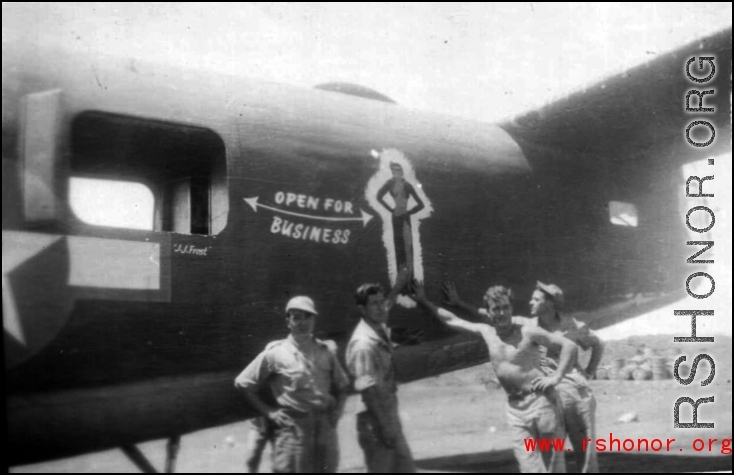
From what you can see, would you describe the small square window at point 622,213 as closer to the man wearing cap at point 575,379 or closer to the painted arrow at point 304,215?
the man wearing cap at point 575,379

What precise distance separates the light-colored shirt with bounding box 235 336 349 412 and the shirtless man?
3.91 feet

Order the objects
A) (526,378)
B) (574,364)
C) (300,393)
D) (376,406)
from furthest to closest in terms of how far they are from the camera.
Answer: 1. (574,364)
2. (526,378)
3. (376,406)
4. (300,393)

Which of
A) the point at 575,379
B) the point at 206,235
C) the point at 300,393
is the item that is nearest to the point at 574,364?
the point at 575,379

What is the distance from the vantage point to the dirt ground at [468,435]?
4.49 metres

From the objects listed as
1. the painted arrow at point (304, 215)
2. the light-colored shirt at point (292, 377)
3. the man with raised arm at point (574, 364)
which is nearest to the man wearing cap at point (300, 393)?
the light-colored shirt at point (292, 377)

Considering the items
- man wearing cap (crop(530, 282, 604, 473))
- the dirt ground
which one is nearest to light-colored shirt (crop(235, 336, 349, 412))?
the dirt ground

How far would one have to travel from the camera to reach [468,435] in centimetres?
627

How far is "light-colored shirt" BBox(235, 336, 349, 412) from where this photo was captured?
4215 mm

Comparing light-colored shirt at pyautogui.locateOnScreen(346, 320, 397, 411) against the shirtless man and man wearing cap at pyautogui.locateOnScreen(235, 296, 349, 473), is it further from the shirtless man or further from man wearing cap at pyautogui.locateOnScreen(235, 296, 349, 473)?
the shirtless man

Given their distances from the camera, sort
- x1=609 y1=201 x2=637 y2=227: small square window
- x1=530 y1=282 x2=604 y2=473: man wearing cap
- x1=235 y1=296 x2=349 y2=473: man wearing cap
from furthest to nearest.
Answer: x1=609 y1=201 x2=637 y2=227: small square window → x1=530 y1=282 x2=604 y2=473: man wearing cap → x1=235 y1=296 x2=349 y2=473: man wearing cap

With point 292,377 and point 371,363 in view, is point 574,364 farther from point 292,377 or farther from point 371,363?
point 292,377

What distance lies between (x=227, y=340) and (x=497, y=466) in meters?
2.81

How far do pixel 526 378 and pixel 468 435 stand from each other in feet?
5.96

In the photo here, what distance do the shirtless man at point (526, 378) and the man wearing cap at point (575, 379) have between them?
0.48 ft
